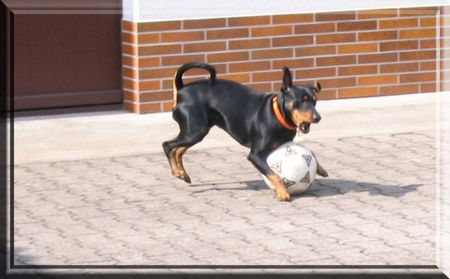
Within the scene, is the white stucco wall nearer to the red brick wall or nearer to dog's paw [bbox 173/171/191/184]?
the red brick wall

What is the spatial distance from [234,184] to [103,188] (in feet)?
3.62

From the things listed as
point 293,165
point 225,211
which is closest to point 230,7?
point 293,165

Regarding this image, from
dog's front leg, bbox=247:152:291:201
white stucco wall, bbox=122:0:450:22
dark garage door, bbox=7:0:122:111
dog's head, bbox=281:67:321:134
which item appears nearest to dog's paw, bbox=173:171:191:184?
dog's front leg, bbox=247:152:291:201

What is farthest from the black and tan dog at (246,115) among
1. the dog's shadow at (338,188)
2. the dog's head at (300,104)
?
the dog's shadow at (338,188)

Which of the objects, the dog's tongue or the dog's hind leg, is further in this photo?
the dog's hind leg

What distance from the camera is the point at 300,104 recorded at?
9.68 metres

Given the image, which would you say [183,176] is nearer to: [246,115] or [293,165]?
[246,115]

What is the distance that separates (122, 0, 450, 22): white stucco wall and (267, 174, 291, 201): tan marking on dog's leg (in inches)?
162

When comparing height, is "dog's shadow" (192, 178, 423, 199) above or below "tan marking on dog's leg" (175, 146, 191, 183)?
below

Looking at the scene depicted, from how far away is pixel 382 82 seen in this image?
14.6 metres

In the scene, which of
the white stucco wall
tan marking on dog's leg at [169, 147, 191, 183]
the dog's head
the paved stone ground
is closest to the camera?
the paved stone ground

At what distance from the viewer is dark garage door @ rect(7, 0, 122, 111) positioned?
1348 cm

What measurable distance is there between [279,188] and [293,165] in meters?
0.21

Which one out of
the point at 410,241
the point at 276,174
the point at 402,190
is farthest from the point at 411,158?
the point at 410,241
